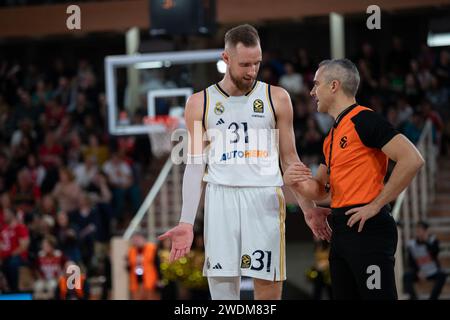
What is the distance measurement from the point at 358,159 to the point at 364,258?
2.01 feet

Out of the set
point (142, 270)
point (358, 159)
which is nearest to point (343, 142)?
point (358, 159)

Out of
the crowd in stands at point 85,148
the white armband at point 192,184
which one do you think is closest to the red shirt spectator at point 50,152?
the crowd in stands at point 85,148

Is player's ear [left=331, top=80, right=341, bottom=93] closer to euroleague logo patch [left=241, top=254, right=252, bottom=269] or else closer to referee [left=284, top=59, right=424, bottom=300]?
referee [left=284, top=59, right=424, bottom=300]

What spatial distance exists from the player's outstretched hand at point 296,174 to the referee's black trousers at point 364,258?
0.30m

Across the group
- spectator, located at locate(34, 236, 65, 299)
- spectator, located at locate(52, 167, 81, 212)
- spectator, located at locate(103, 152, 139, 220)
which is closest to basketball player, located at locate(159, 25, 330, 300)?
spectator, located at locate(34, 236, 65, 299)

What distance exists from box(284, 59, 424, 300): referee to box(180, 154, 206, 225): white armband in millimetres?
607

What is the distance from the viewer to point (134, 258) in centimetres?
1403

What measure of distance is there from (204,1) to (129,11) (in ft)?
17.3

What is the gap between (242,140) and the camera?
6.28 m

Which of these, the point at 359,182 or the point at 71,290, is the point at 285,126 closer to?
the point at 359,182

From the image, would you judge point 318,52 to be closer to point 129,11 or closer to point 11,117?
point 129,11

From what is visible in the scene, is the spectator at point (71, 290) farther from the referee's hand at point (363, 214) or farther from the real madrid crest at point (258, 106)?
the referee's hand at point (363, 214)

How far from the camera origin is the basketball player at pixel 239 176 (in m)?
6.20
